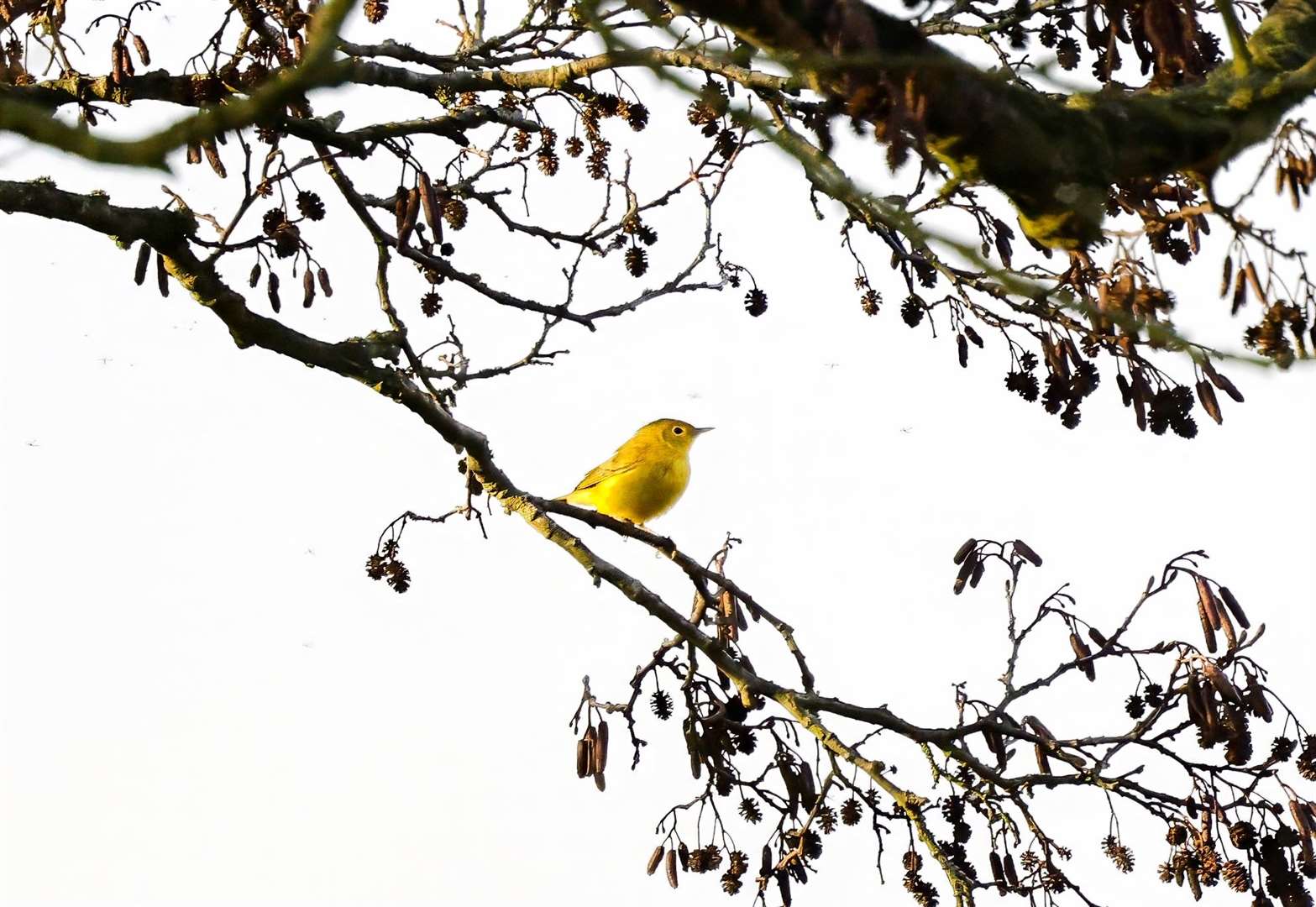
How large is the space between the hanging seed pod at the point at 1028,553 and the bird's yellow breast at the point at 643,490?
15.8 ft

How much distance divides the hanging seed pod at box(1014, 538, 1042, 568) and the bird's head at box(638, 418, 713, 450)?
17.0ft

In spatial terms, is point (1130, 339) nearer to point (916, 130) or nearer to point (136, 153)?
point (916, 130)

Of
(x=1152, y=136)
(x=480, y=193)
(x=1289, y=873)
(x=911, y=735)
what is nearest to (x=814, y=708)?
(x=911, y=735)

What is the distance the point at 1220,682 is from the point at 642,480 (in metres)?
5.52

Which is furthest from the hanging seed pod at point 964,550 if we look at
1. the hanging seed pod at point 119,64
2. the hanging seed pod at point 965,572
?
the hanging seed pod at point 119,64

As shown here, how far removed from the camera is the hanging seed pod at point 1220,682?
390 cm

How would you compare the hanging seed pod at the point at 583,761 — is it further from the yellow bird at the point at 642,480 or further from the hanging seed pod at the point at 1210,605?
the yellow bird at the point at 642,480

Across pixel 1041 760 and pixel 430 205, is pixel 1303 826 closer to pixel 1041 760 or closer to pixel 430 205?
pixel 1041 760

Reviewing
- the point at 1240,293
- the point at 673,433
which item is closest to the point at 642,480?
the point at 673,433

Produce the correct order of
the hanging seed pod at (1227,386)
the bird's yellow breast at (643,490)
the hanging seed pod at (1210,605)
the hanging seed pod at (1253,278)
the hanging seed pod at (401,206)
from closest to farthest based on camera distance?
1. the hanging seed pod at (1253,278)
2. the hanging seed pod at (1227,386)
3. the hanging seed pod at (1210,605)
4. the hanging seed pod at (401,206)
5. the bird's yellow breast at (643,490)

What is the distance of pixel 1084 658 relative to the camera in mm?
4238

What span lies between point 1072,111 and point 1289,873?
250 cm

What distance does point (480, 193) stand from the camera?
498 centimetres

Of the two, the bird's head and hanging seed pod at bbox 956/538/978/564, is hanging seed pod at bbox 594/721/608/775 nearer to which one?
hanging seed pod at bbox 956/538/978/564
